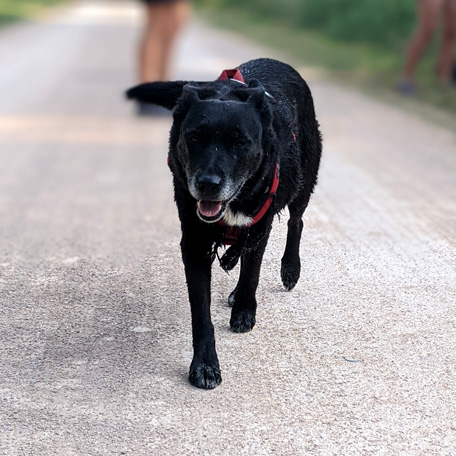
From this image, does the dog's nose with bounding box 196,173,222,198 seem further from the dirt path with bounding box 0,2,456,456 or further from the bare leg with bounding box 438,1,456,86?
the bare leg with bounding box 438,1,456,86

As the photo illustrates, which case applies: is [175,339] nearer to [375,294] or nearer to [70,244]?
[375,294]

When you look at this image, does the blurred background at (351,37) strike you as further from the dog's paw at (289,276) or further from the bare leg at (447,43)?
the dog's paw at (289,276)

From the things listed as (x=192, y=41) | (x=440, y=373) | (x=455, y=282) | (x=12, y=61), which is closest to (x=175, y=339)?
(x=440, y=373)

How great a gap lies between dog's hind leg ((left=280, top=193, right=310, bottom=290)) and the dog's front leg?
0.81 metres

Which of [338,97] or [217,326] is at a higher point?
[217,326]

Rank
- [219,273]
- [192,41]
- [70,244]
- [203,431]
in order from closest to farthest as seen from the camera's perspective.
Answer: [203,431]
[219,273]
[70,244]
[192,41]

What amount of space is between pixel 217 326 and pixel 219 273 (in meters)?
0.63

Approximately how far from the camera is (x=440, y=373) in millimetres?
3283

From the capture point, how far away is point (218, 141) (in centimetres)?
319

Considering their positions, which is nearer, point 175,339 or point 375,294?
point 175,339

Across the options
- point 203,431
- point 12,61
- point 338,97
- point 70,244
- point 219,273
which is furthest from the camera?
point 12,61

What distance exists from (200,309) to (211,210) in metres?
0.42

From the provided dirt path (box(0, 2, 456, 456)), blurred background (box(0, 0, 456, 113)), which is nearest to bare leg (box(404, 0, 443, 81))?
blurred background (box(0, 0, 456, 113))

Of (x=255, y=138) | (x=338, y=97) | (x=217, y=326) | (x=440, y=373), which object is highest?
(x=255, y=138)
